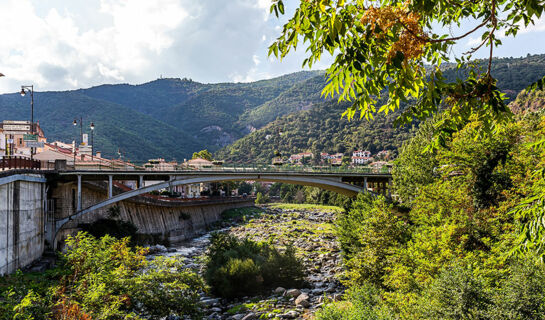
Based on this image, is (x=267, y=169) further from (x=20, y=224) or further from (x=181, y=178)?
(x=20, y=224)

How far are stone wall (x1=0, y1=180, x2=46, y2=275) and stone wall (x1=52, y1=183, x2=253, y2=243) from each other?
3272 mm

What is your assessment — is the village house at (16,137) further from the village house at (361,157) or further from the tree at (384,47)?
the village house at (361,157)

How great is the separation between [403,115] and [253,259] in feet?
61.1

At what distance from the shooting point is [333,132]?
125250mm

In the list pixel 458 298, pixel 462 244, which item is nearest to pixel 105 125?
pixel 462 244

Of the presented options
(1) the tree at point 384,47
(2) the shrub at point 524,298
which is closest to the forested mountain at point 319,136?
(2) the shrub at point 524,298

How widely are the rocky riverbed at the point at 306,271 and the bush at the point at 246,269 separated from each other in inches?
29.0

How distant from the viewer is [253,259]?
21.4 meters

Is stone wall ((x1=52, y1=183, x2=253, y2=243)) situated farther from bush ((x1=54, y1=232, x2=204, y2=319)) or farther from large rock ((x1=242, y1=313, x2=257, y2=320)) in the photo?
large rock ((x1=242, y1=313, x2=257, y2=320))

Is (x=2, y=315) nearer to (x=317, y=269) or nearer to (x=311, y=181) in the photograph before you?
(x=317, y=269)

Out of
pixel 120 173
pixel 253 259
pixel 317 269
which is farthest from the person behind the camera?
pixel 120 173

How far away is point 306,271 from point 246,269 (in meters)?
5.60

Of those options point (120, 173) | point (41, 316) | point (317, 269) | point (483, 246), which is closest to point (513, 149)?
point (483, 246)

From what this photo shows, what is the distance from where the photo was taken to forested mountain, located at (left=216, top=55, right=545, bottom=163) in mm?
103062
